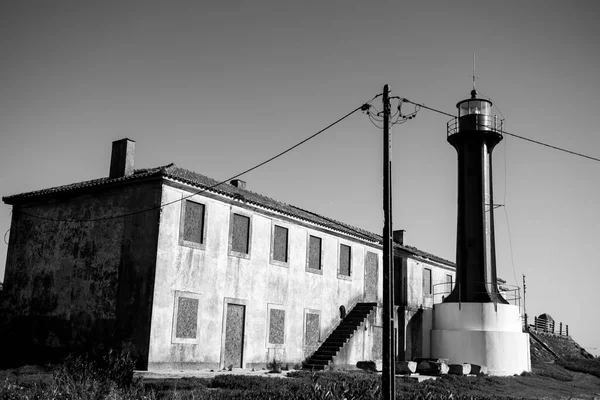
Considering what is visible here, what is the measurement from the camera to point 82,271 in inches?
784

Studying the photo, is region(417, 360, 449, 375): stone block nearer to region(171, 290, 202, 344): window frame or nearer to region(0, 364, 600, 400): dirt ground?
region(0, 364, 600, 400): dirt ground

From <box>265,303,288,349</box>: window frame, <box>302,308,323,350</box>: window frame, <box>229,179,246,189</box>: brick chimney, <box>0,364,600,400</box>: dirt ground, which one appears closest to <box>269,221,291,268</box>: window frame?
<box>265,303,288,349</box>: window frame

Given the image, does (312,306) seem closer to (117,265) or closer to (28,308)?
(117,265)

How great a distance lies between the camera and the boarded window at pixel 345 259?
1057 inches

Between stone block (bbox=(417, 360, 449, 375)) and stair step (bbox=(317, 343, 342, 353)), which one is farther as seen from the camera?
stair step (bbox=(317, 343, 342, 353))

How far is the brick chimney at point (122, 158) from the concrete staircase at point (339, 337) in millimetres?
10166

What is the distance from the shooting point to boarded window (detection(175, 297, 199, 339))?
19.0 metres

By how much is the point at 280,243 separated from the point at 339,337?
5033 millimetres

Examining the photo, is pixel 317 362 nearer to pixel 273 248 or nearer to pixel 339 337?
pixel 339 337

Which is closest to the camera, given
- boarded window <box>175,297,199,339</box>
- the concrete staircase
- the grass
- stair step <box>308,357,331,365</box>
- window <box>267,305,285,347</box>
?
the grass

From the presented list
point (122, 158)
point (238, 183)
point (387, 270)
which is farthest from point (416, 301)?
point (387, 270)

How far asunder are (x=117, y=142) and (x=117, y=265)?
4.82m

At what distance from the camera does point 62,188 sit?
72.4 ft

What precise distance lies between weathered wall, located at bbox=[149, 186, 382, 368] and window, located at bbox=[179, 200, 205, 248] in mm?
177
